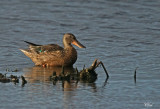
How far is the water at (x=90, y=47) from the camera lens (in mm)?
9453

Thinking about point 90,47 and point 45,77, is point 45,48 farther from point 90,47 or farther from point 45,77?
point 45,77

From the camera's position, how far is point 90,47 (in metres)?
15.4

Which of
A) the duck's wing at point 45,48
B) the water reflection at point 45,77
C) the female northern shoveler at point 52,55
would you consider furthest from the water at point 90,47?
the duck's wing at point 45,48

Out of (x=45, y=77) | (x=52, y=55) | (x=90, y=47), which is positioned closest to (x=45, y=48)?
(x=52, y=55)

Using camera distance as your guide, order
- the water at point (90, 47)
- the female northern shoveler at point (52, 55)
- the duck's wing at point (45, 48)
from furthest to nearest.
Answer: the duck's wing at point (45, 48), the female northern shoveler at point (52, 55), the water at point (90, 47)

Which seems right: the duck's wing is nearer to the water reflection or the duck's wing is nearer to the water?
the water

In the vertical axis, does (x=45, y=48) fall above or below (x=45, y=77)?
above

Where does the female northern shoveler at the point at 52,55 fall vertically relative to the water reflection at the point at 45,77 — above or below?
above

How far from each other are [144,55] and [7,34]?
5.21 metres

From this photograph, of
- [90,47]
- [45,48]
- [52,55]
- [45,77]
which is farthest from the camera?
[90,47]

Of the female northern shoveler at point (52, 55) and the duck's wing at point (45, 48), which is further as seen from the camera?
the duck's wing at point (45, 48)

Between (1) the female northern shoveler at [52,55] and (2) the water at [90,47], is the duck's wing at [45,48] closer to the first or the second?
(1) the female northern shoveler at [52,55]

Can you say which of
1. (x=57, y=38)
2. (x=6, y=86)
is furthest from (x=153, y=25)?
(x=6, y=86)

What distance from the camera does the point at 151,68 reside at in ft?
40.5
